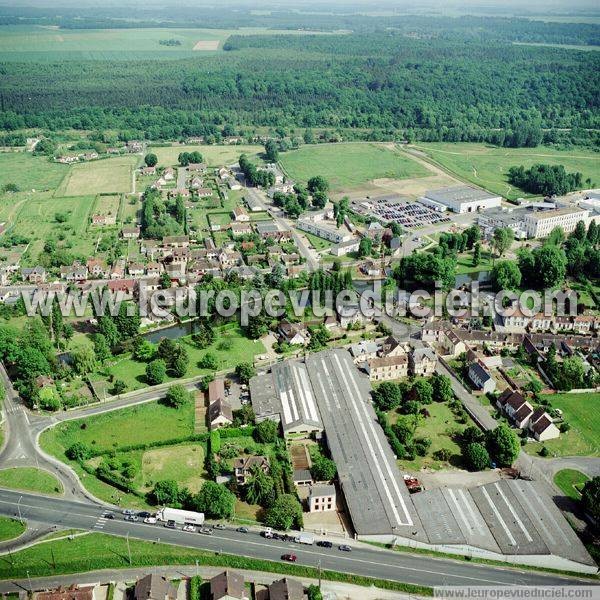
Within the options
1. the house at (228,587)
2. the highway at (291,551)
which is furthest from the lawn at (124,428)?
the house at (228,587)

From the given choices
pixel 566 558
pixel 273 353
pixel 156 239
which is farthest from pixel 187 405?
pixel 156 239

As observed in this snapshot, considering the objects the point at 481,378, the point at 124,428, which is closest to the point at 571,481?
the point at 481,378

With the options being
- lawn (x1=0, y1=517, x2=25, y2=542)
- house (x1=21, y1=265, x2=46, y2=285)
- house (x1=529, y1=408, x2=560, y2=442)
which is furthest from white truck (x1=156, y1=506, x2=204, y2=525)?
house (x1=21, y1=265, x2=46, y2=285)

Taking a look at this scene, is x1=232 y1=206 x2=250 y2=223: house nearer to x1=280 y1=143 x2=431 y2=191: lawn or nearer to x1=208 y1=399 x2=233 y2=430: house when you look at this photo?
x1=280 y1=143 x2=431 y2=191: lawn

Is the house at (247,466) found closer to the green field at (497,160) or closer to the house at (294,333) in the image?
Result: the house at (294,333)

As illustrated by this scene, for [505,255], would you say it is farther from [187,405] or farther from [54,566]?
[54,566]

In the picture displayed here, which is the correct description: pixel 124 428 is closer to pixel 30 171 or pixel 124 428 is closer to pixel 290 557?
pixel 290 557
